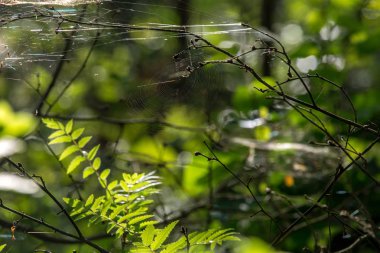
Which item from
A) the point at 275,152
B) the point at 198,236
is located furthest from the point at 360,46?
the point at 198,236

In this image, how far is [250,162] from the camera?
13.6ft

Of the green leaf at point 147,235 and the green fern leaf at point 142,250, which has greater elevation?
the green leaf at point 147,235

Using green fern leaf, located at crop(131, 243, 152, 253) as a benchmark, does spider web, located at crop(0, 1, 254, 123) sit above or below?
above

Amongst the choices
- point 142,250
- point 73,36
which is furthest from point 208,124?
point 142,250

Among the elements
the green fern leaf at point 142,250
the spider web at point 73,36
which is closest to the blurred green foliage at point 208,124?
the spider web at point 73,36

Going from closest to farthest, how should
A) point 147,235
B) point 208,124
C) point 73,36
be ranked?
point 147,235 < point 73,36 < point 208,124

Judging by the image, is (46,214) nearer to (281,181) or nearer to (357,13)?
(281,181)

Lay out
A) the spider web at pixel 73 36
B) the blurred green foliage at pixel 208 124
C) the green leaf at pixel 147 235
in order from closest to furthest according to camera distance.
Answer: the green leaf at pixel 147 235
the spider web at pixel 73 36
the blurred green foliage at pixel 208 124

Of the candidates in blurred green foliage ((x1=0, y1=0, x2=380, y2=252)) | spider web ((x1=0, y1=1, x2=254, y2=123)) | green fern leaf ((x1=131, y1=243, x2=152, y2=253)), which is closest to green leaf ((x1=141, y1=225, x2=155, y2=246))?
green fern leaf ((x1=131, y1=243, x2=152, y2=253))

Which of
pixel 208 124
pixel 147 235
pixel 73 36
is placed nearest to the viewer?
pixel 147 235

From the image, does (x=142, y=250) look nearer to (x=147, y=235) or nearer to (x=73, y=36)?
(x=147, y=235)

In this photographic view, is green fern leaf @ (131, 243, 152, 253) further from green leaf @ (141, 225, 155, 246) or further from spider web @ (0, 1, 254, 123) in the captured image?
spider web @ (0, 1, 254, 123)

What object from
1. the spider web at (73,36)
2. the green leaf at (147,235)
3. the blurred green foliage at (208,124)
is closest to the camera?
the green leaf at (147,235)

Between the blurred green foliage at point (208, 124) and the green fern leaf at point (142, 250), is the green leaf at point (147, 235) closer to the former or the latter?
the green fern leaf at point (142, 250)
